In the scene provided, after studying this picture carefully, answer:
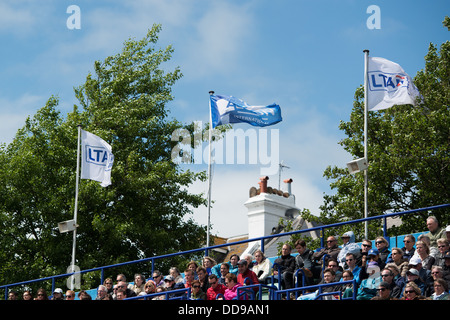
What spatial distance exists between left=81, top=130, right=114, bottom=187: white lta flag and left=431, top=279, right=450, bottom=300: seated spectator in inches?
635

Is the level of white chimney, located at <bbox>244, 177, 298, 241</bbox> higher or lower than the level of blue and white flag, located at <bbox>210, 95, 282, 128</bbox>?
lower

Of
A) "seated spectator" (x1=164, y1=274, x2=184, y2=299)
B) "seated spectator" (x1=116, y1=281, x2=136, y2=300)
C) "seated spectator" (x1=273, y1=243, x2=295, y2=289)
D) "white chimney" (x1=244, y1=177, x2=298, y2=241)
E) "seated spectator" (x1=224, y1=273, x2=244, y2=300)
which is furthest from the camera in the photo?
"white chimney" (x1=244, y1=177, x2=298, y2=241)

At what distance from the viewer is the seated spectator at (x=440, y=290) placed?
1113 centimetres

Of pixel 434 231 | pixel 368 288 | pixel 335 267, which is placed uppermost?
pixel 434 231

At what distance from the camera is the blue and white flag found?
2491cm

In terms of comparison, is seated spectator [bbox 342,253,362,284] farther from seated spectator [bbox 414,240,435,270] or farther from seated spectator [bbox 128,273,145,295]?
seated spectator [bbox 128,273,145,295]

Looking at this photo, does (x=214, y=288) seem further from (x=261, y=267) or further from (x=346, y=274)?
(x=346, y=274)

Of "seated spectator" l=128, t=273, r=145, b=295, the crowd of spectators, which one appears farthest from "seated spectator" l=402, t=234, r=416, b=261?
"seated spectator" l=128, t=273, r=145, b=295

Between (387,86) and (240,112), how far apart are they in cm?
509

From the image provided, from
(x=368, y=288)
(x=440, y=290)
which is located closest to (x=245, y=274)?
(x=368, y=288)

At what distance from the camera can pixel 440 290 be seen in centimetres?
1122

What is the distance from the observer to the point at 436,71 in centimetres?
3447

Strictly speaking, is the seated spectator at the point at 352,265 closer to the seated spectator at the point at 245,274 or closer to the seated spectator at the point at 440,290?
the seated spectator at the point at 245,274
